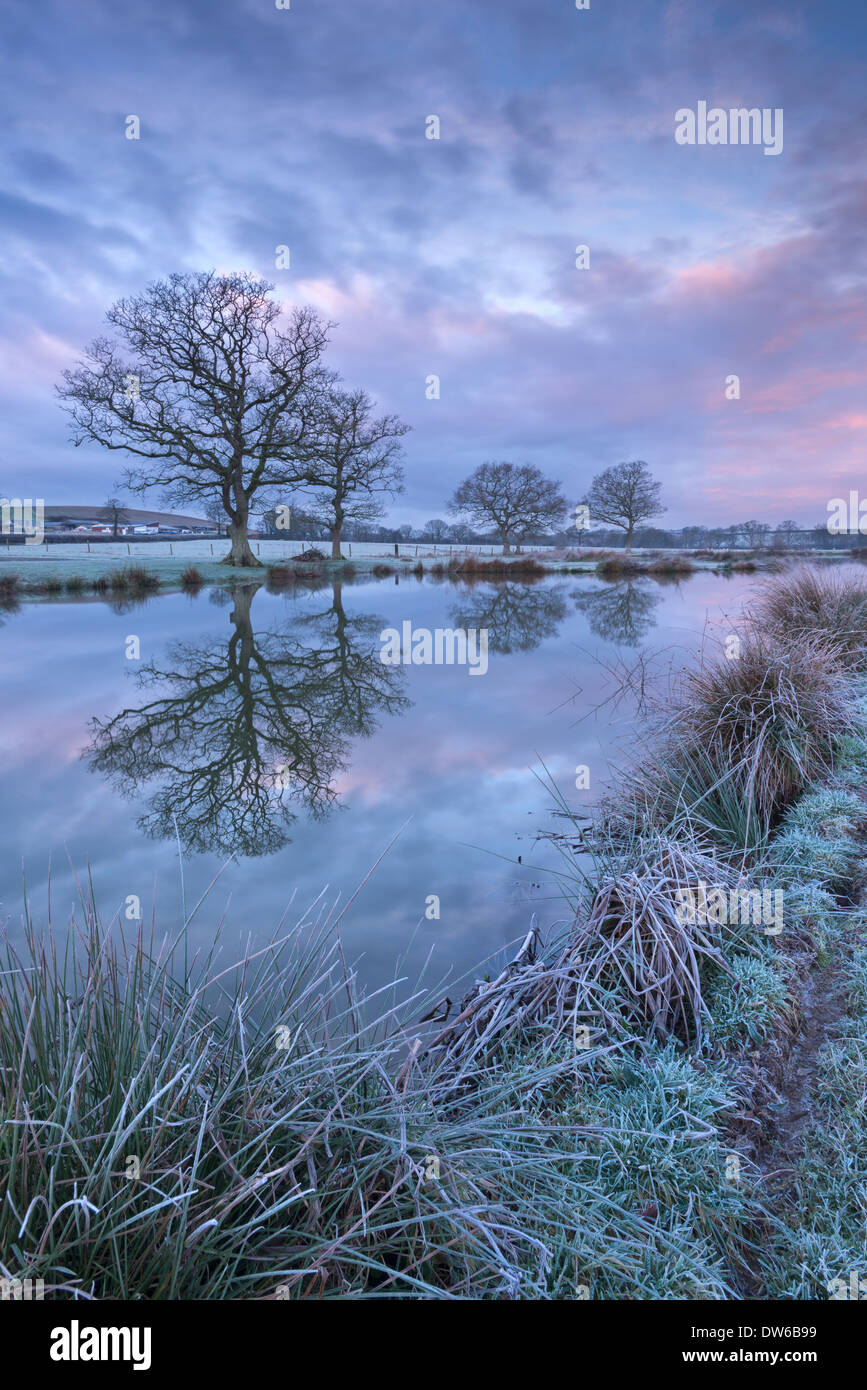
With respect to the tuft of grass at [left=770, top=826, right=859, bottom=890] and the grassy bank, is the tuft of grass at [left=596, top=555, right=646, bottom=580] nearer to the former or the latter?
the tuft of grass at [left=770, top=826, right=859, bottom=890]

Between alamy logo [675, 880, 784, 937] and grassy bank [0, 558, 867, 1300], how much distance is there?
15 mm

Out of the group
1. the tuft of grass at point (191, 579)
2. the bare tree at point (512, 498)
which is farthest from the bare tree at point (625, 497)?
the tuft of grass at point (191, 579)

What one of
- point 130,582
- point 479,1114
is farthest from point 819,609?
point 130,582

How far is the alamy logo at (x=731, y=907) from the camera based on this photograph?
2764mm

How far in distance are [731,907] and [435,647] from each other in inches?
379

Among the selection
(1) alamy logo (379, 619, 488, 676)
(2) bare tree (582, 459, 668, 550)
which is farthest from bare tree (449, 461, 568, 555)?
(1) alamy logo (379, 619, 488, 676)

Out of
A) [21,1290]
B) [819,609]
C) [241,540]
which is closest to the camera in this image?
[21,1290]

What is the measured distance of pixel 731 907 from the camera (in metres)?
2.90

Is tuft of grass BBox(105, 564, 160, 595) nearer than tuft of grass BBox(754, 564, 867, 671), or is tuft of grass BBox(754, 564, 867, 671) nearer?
tuft of grass BBox(754, 564, 867, 671)

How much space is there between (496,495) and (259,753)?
45292 millimetres

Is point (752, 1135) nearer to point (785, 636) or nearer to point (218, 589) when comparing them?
point (785, 636)

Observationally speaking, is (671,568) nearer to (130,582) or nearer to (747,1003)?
(130,582)
